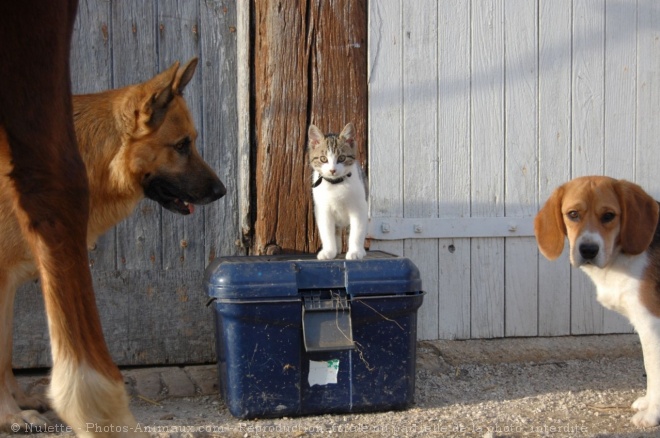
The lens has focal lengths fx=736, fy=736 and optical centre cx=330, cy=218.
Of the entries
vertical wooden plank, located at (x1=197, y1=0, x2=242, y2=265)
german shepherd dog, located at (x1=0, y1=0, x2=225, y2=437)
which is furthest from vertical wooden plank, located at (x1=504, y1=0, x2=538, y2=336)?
german shepherd dog, located at (x1=0, y1=0, x2=225, y2=437)

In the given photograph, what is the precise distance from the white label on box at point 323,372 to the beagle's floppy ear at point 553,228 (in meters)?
1.24

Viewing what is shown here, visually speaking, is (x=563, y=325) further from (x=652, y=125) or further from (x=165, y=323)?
(x=165, y=323)

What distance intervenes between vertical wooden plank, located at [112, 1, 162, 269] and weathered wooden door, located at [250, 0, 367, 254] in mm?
623

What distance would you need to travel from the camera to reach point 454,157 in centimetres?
457

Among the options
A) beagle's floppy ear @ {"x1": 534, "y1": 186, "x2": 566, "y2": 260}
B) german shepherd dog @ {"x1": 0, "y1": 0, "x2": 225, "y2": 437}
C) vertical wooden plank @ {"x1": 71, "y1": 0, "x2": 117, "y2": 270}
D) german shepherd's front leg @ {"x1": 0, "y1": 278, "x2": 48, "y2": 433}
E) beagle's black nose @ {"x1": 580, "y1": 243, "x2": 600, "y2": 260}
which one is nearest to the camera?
german shepherd dog @ {"x1": 0, "y1": 0, "x2": 225, "y2": 437}

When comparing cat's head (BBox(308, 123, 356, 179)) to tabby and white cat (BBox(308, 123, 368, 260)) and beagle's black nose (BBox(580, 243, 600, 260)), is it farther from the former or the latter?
beagle's black nose (BBox(580, 243, 600, 260))

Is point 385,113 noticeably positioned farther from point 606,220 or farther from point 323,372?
point 323,372

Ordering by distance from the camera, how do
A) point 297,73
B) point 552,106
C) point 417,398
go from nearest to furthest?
point 417,398 → point 297,73 → point 552,106

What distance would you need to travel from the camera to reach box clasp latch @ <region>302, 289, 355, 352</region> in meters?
3.56

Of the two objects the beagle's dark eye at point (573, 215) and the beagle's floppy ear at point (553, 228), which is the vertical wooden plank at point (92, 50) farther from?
the beagle's dark eye at point (573, 215)

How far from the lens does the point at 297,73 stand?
436 cm

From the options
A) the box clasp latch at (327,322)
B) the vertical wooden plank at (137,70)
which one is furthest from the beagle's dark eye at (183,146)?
the box clasp latch at (327,322)

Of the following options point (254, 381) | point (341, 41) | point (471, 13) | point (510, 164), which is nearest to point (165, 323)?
point (254, 381)

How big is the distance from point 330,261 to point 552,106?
1920 millimetres
